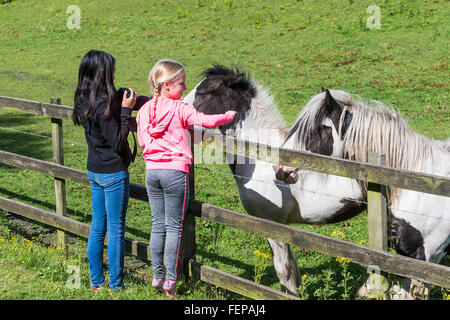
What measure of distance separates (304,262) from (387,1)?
55.7 feet

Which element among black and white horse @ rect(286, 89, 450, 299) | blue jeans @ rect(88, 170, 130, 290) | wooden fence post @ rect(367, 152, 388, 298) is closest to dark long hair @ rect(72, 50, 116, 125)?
blue jeans @ rect(88, 170, 130, 290)

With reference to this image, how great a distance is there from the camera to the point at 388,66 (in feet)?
54.4

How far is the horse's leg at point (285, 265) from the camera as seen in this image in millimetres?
4945

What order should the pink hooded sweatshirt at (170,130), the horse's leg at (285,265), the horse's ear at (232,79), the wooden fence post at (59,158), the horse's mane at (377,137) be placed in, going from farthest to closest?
the wooden fence post at (59,158) → the horse's ear at (232,79) → the horse's leg at (285,265) → the horse's mane at (377,137) → the pink hooded sweatshirt at (170,130)

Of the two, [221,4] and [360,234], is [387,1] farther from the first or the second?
[360,234]

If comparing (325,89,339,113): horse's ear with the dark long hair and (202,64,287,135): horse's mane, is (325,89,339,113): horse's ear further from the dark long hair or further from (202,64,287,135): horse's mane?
the dark long hair

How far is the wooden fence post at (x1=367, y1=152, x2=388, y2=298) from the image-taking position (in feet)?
11.8

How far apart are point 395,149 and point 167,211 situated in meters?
1.86

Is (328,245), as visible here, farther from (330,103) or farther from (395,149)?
(330,103)

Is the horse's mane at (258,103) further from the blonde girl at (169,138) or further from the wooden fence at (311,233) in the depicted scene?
the blonde girl at (169,138)

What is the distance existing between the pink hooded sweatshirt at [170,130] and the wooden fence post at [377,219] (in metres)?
1.10

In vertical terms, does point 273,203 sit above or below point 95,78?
below

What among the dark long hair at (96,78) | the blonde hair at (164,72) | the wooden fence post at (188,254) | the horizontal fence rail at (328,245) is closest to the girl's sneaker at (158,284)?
the wooden fence post at (188,254)
